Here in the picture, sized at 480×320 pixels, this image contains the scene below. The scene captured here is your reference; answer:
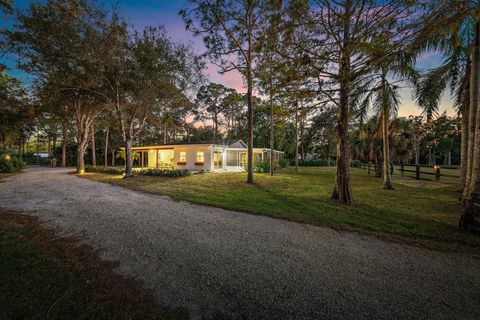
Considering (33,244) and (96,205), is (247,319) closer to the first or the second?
(33,244)

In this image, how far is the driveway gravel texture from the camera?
197 centimetres

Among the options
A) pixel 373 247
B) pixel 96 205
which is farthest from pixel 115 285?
pixel 96 205

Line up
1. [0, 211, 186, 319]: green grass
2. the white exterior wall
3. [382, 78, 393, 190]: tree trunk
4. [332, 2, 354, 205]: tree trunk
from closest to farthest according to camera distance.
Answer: [0, 211, 186, 319]: green grass, [332, 2, 354, 205]: tree trunk, [382, 78, 393, 190]: tree trunk, the white exterior wall

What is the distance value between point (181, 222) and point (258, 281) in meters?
2.81

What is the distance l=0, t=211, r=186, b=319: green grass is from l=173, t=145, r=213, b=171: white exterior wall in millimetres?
15796

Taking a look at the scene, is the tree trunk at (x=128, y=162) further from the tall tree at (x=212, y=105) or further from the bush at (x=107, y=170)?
the tall tree at (x=212, y=105)

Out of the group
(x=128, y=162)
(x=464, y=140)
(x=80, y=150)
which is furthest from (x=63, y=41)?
(x=464, y=140)

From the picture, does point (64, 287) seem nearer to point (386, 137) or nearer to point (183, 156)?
point (386, 137)

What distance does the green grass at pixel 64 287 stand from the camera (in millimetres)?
1811

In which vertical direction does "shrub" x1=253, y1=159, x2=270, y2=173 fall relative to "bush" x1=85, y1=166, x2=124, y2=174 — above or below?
above

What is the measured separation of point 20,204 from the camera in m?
5.98

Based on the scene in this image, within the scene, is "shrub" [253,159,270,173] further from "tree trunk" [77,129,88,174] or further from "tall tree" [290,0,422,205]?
"tree trunk" [77,129,88,174]

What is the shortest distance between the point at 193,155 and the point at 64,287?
715 inches

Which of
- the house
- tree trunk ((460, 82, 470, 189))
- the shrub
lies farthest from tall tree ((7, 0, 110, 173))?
tree trunk ((460, 82, 470, 189))
